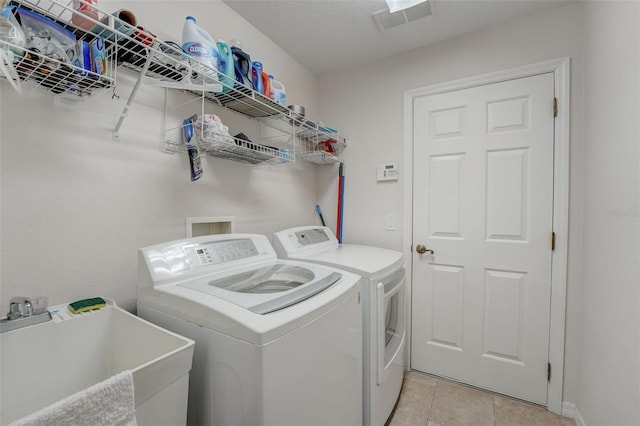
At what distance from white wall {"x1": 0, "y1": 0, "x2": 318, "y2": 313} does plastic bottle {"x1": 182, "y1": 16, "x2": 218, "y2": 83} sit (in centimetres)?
26

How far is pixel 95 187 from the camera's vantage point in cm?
113

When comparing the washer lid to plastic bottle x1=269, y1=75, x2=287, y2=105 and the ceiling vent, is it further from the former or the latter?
the ceiling vent

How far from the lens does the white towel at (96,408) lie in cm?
52

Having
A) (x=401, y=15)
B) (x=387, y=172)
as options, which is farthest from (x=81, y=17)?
(x=387, y=172)

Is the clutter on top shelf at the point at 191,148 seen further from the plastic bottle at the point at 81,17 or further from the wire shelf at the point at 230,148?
the plastic bottle at the point at 81,17

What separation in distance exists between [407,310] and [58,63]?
7.81ft

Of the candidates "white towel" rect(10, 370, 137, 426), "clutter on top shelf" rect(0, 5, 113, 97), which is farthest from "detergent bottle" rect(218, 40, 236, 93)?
"white towel" rect(10, 370, 137, 426)

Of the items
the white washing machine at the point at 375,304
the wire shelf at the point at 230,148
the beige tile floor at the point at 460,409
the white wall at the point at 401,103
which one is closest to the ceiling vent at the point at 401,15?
the white wall at the point at 401,103

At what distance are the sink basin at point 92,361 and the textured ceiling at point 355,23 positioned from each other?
Answer: 187cm

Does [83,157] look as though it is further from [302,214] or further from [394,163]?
[394,163]

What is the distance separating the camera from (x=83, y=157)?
1097mm

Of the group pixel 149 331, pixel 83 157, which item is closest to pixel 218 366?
pixel 149 331

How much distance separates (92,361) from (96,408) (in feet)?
1.61

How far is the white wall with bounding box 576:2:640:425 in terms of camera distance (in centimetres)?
112
